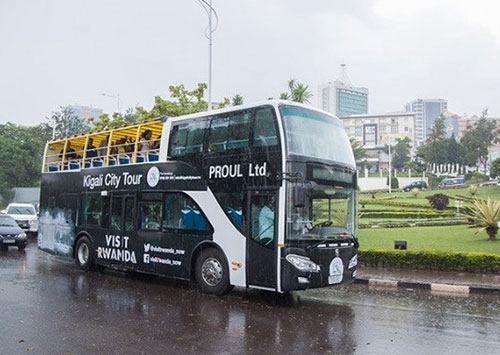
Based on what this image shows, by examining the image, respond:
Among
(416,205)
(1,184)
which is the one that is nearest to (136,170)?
(416,205)

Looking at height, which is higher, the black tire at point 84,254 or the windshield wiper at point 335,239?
the windshield wiper at point 335,239

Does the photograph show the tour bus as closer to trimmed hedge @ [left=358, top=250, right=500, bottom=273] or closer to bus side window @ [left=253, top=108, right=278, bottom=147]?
bus side window @ [left=253, top=108, right=278, bottom=147]

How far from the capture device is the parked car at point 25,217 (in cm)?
2388

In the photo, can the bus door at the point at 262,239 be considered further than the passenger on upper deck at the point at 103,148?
No

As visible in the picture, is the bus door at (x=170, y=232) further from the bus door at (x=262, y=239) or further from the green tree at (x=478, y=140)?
the green tree at (x=478, y=140)

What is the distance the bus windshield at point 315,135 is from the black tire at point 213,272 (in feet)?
9.21

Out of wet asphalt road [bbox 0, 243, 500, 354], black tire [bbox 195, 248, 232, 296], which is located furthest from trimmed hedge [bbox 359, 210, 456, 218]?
black tire [bbox 195, 248, 232, 296]

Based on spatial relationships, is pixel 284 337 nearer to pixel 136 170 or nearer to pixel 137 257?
pixel 137 257

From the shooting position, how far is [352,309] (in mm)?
9539

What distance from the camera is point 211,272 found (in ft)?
34.3

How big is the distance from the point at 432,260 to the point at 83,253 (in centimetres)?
989

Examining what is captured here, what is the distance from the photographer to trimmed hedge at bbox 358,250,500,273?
13.2m

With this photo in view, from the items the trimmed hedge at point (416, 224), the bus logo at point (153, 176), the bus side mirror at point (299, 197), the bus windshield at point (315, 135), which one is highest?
the bus windshield at point (315, 135)

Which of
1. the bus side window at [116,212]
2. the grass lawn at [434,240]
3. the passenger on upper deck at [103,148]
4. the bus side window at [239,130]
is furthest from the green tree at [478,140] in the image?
the bus side window at [239,130]
